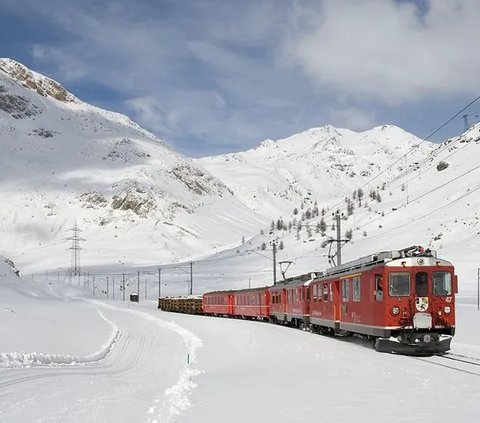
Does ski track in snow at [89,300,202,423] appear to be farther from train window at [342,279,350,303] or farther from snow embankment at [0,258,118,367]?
train window at [342,279,350,303]

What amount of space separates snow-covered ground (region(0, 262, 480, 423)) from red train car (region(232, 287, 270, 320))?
889 inches

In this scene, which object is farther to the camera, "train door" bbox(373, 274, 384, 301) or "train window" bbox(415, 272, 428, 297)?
"train door" bbox(373, 274, 384, 301)

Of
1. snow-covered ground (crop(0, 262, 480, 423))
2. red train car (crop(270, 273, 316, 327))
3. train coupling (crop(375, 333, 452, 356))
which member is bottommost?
snow-covered ground (crop(0, 262, 480, 423))

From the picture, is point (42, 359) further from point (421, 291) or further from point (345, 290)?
point (345, 290)

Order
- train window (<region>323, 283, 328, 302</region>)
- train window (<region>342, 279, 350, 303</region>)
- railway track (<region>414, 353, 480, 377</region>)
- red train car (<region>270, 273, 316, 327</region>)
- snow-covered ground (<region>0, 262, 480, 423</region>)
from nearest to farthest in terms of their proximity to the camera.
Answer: snow-covered ground (<region>0, 262, 480, 423</region>), railway track (<region>414, 353, 480, 377</region>), train window (<region>342, 279, 350, 303</region>), train window (<region>323, 283, 328, 302</region>), red train car (<region>270, 273, 316, 327</region>)

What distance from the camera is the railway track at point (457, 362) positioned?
1752 centimetres

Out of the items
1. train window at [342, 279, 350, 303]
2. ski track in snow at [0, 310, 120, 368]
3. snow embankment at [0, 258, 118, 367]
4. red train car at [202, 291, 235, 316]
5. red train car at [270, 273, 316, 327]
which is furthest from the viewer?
red train car at [202, 291, 235, 316]

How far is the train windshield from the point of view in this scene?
23500 mm

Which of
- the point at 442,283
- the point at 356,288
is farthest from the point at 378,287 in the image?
the point at 356,288

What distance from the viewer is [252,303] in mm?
55844

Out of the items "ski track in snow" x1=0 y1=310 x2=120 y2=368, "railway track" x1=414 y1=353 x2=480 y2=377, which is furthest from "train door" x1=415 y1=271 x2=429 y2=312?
"ski track in snow" x1=0 y1=310 x2=120 y2=368

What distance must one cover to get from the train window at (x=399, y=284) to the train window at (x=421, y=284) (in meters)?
0.33

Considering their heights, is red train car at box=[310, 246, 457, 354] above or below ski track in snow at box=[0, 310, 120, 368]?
above

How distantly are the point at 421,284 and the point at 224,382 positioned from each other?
9999 mm
